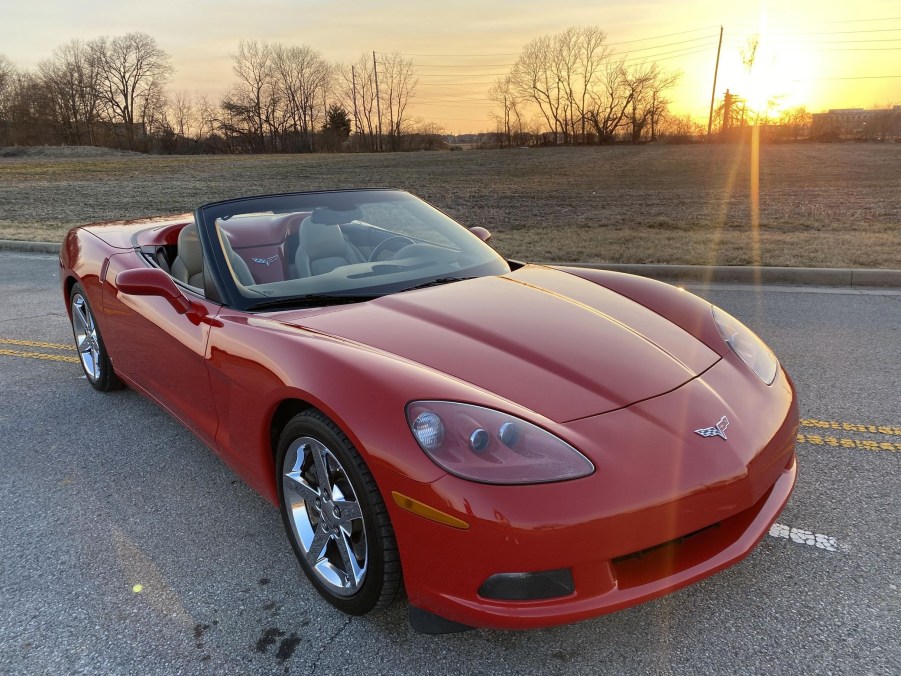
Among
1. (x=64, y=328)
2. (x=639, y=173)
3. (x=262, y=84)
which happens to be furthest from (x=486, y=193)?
(x=262, y=84)

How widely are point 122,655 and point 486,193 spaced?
17.2m

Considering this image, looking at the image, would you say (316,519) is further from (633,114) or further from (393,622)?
(633,114)

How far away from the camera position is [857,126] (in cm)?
4744

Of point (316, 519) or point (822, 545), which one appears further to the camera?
point (822, 545)

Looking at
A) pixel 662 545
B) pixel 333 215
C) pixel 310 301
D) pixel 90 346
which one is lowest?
pixel 90 346

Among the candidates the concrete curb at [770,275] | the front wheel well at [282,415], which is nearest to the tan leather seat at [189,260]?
the front wheel well at [282,415]

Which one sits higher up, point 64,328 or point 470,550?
point 470,550

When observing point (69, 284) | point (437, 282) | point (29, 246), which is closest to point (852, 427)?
point (437, 282)

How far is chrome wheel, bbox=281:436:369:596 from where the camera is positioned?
6.57 ft

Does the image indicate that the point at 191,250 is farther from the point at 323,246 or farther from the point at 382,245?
the point at 382,245

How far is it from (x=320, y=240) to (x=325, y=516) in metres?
1.53

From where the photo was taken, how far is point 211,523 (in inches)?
105

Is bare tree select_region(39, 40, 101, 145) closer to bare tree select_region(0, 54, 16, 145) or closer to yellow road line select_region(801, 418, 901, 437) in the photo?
bare tree select_region(0, 54, 16, 145)

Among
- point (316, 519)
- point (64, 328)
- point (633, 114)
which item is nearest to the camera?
point (316, 519)
